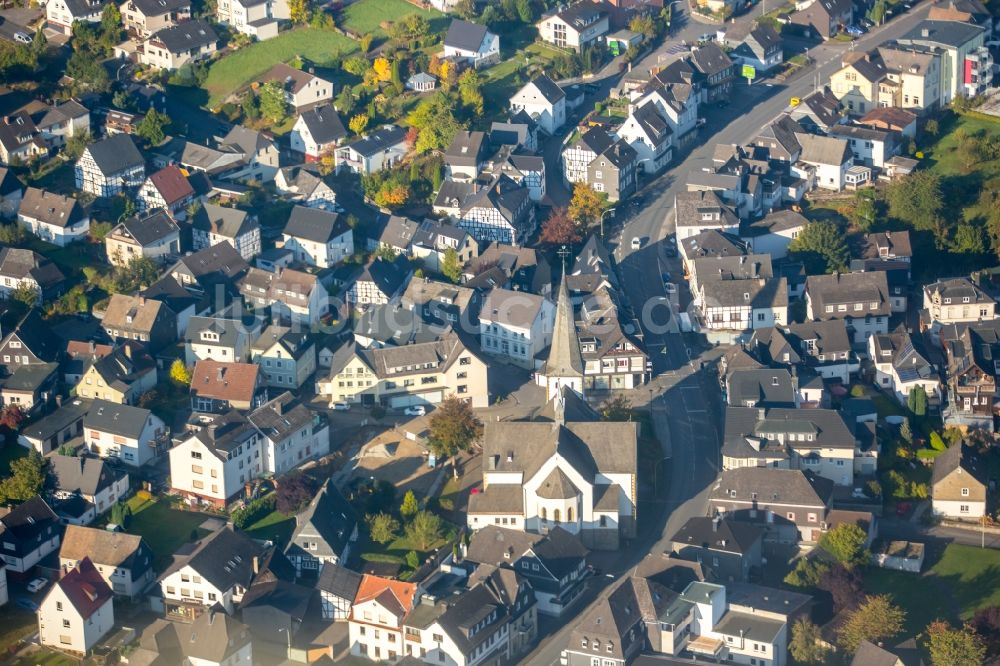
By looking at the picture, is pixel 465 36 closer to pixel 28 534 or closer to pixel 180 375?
pixel 180 375

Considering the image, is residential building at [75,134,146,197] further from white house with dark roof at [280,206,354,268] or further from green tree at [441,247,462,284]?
green tree at [441,247,462,284]

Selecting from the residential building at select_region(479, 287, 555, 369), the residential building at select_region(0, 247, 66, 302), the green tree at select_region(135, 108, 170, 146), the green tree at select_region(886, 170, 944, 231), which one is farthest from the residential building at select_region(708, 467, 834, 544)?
the green tree at select_region(135, 108, 170, 146)

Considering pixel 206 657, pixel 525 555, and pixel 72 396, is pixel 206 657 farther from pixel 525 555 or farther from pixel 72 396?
pixel 72 396

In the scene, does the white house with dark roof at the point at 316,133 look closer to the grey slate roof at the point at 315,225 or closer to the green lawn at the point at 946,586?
the grey slate roof at the point at 315,225

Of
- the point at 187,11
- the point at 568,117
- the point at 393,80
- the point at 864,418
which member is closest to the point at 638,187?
the point at 568,117

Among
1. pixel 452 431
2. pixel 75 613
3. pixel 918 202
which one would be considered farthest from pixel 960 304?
pixel 75 613
